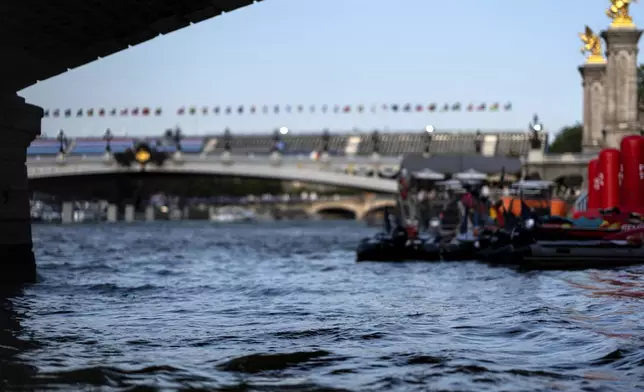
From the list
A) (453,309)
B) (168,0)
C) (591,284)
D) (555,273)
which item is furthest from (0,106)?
(555,273)

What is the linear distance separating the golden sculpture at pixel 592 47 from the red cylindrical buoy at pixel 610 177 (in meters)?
45.7

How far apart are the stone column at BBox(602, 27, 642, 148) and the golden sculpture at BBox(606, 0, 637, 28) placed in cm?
67

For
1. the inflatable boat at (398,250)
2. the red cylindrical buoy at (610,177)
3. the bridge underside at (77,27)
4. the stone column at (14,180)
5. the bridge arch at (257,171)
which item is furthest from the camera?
the bridge arch at (257,171)

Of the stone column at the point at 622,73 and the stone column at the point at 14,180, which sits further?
the stone column at the point at 622,73

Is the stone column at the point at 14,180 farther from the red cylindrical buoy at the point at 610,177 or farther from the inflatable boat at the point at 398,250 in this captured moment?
the red cylindrical buoy at the point at 610,177

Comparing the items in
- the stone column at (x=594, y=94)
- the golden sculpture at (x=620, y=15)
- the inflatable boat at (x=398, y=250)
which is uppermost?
the golden sculpture at (x=620, y=15)

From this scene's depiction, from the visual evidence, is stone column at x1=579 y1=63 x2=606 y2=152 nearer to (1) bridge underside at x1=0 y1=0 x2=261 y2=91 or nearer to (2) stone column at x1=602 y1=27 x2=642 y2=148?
(2) stone column at x1=602 y1=27 x2=642 y2=148

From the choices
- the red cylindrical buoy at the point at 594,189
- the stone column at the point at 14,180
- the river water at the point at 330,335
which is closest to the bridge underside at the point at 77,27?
the stone column at the point at 14,180

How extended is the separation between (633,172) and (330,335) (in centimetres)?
2837

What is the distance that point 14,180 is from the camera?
25297 millimetres

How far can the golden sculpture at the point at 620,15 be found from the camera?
77.6 m

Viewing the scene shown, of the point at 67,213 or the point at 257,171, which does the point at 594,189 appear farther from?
the point at 67,213

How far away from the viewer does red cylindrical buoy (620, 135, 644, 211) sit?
142 feet

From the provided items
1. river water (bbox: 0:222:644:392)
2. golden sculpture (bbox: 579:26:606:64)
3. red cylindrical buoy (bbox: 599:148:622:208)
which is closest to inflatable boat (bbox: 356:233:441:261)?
red cylindrical buoy (bbox: 599:148:622:208)
